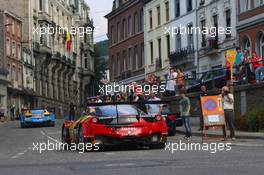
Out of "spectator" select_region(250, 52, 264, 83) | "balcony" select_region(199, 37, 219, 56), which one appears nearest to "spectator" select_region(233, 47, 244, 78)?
"spectator" select_region(250, 52, 264, 83)

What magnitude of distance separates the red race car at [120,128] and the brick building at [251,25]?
75.1 feet

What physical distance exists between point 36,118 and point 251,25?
15.0 meters

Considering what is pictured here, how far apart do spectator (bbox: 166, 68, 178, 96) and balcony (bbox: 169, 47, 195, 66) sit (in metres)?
13.6

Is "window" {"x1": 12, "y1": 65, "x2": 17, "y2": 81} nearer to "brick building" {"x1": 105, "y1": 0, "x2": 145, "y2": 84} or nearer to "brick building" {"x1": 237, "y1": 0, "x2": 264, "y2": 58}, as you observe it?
"brick building" {"x1": 105, "y1": 0, "x2": 145, "y2": 84}

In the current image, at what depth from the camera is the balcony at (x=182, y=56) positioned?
5269 centimetres

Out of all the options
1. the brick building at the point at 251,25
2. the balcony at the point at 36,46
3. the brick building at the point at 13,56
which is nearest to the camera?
the brick building at the point at 251,25

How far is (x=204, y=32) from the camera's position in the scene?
50781 mm

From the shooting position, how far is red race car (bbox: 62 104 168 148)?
1886 cm

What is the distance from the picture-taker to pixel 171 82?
38.2m

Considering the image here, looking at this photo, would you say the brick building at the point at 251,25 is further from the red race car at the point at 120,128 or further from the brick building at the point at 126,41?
the red race car at the point at 120,128

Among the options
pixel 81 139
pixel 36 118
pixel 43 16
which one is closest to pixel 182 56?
pixel 36 118

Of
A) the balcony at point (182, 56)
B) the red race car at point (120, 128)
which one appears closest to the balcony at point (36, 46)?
the balcony at point (182, 56)

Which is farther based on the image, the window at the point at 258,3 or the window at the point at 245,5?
the window at the point at 245,5

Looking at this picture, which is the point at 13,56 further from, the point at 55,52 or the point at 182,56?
A: the point at 182,56
